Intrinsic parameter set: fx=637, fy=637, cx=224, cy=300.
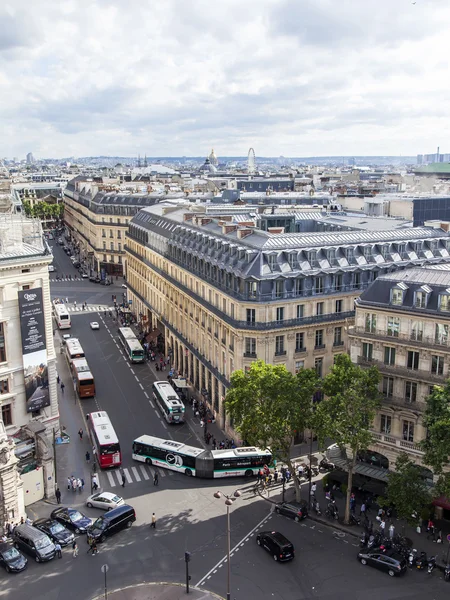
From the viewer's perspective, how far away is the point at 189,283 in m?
95.7

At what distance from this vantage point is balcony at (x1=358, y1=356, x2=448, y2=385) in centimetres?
5894

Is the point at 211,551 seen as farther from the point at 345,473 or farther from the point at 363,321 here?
A: the point at 363,321

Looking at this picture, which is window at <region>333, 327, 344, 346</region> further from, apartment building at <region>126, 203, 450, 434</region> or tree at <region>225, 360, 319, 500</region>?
tree at <region>225, 360, 319, 500</region>

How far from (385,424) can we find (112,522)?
27.6 metres

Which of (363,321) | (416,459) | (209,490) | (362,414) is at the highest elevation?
(363,321)

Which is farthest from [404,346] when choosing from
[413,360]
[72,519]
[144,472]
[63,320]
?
[63,320]

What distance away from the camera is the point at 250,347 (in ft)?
242

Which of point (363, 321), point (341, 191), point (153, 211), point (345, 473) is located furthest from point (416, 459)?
point (341, 191)

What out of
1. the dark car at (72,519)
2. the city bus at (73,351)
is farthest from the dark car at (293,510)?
the city bus at (73,351)

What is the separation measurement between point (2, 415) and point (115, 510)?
16974 millimetres

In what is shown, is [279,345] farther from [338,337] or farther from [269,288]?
[338,337]

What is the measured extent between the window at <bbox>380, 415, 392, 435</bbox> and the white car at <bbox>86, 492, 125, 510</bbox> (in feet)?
Result: 86.8

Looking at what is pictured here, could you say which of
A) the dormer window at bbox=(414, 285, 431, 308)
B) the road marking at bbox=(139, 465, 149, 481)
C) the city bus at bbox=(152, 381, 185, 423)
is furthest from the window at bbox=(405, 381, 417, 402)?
the city bus at bbox=(152, 381, 185, 423)

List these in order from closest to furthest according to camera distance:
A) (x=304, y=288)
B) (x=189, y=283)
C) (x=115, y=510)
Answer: (x=115, y=510) < (x=304, y=288) < (x=189, y=283)
